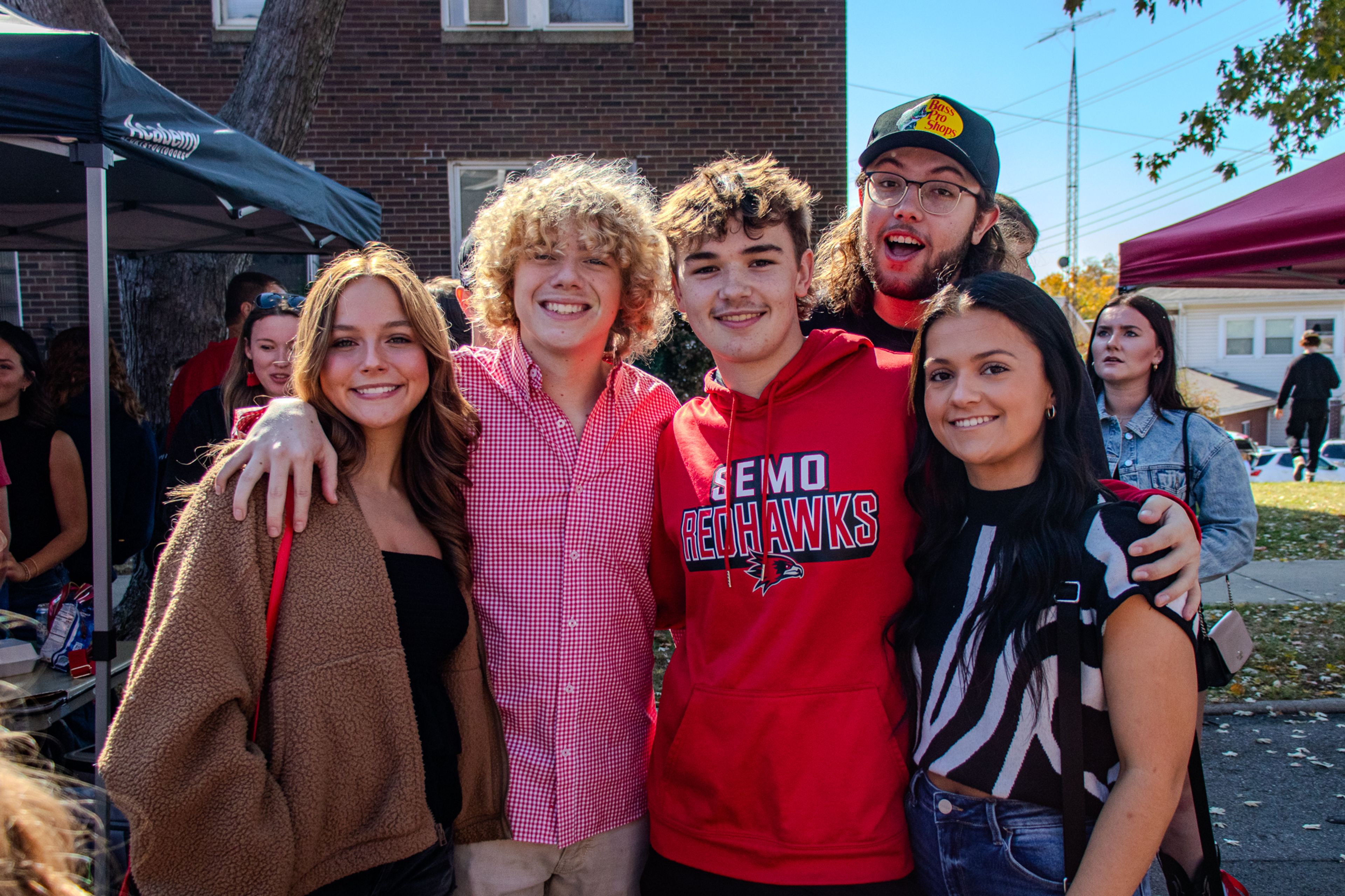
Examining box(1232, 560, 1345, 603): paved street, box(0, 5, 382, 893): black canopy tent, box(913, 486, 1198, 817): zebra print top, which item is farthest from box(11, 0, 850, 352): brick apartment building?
box(913, 486, 1198, 817): zebra print top

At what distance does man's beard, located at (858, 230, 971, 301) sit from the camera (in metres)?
2.56

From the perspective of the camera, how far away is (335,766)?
5.87 feet

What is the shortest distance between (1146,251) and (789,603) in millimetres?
4423

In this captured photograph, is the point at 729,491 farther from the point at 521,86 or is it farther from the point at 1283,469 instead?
the point at 1283,469

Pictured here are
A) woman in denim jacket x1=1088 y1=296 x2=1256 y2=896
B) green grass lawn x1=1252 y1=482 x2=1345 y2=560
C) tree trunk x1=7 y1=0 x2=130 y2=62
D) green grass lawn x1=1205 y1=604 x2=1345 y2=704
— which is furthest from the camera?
green grass lawn x1=1252 y1=482 x2=1345 y2=560

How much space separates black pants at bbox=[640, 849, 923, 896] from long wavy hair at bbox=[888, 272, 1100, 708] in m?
0.37

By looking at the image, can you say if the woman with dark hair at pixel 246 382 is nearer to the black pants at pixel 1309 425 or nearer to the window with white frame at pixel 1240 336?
the black pants at pixel 1309 425

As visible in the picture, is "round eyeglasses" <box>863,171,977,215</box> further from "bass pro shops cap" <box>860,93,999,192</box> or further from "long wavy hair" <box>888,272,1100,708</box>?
"long wavy hair" <box>888,272,1100,708</box>

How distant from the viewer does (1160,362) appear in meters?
3.80

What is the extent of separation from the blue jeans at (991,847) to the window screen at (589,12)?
10.2m

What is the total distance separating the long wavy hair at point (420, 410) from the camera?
2.06 metres

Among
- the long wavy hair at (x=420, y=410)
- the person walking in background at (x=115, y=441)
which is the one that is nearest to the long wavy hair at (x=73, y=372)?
the person walking in background at (x=115, y=441)

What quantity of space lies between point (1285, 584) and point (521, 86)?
898cm

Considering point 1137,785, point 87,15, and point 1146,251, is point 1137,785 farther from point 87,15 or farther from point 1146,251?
point 87,15
